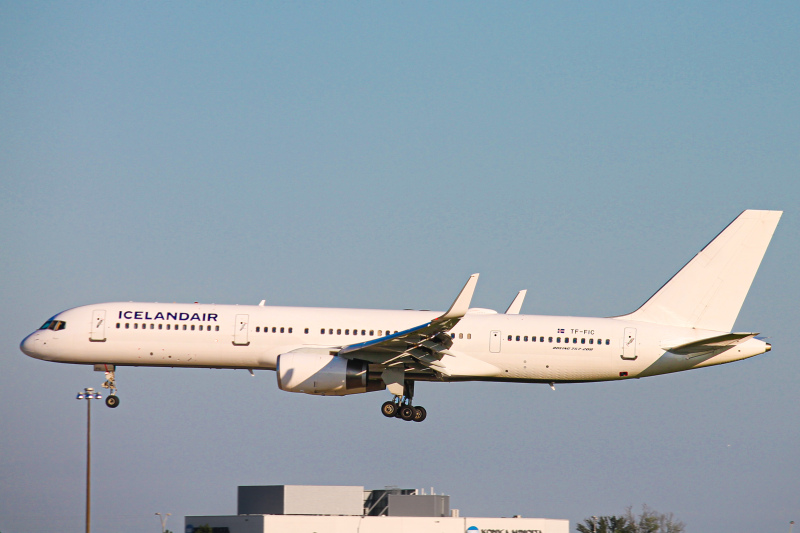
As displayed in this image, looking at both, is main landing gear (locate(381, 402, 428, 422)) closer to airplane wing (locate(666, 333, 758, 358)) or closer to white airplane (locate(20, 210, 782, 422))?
white airplane (locate(20, 210, 782, 422))

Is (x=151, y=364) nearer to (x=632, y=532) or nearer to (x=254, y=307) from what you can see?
(x=254, y=307)

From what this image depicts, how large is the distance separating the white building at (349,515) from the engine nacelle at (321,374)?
15008 millimetres

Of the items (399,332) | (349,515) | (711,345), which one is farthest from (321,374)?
(349,515)

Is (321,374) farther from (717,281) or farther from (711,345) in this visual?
(717,281)

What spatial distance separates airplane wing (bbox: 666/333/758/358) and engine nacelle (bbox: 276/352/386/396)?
14.4 m

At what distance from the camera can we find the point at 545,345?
46.2 meters

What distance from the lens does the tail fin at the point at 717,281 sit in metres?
48.0

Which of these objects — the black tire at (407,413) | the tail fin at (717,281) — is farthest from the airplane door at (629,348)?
the black tire at (407,413)

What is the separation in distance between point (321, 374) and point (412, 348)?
4263mm

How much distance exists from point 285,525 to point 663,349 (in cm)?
2398

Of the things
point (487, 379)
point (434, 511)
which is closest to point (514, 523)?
point (434, 511)

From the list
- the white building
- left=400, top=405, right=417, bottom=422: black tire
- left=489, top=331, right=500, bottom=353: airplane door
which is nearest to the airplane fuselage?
left=489, top=331, right=500, bottom=353: airplane door

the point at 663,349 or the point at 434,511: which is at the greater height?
the point at 663,349

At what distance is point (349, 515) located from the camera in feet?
209
